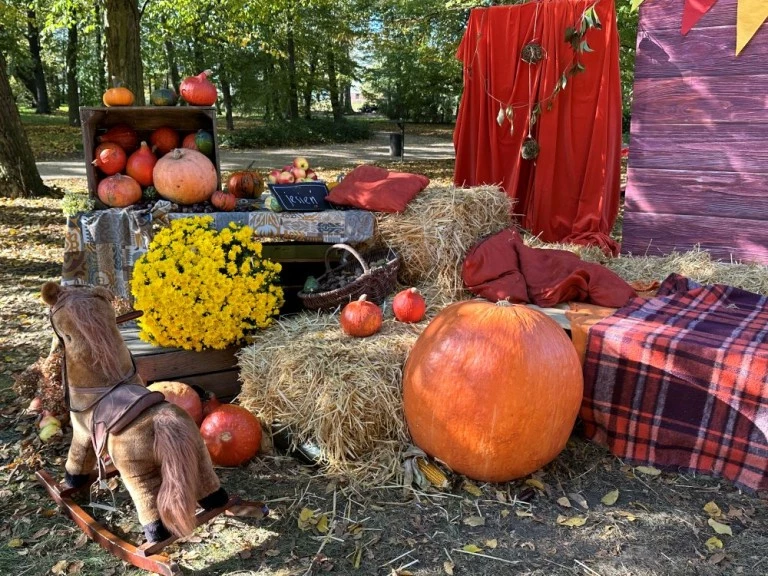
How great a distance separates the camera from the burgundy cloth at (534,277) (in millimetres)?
3613

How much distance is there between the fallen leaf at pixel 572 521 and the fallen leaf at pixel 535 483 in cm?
23

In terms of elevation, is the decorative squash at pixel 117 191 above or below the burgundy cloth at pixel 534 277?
above

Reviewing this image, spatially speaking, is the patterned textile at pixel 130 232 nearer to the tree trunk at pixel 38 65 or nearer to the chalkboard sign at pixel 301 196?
the chalkboard sign at pixel 301 196

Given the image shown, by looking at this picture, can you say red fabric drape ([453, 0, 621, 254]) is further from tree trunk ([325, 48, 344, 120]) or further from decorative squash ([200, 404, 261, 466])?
tree trunk ([325, 48, 344, 120])

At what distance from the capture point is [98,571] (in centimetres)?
224

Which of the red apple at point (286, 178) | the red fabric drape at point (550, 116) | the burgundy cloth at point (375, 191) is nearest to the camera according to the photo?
the burgundy cloth at point (375, 191)

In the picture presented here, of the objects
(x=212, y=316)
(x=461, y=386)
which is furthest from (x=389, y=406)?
(x=212, y=316)

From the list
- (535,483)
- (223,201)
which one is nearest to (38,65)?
(223,201)

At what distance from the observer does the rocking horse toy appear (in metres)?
2.10

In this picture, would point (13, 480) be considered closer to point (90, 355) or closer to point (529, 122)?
point (90, 355)

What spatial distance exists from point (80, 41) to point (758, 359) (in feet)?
96.7

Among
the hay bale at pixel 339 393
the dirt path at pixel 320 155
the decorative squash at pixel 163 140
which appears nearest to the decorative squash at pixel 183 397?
the hay bale at pixel 339 393

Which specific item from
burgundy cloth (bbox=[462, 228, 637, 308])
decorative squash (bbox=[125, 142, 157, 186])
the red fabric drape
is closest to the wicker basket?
burgundy cloth (bbox=[462, 228, 637, 308])

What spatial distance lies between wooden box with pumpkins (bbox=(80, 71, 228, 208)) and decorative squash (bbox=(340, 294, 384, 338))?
56.8 inches
